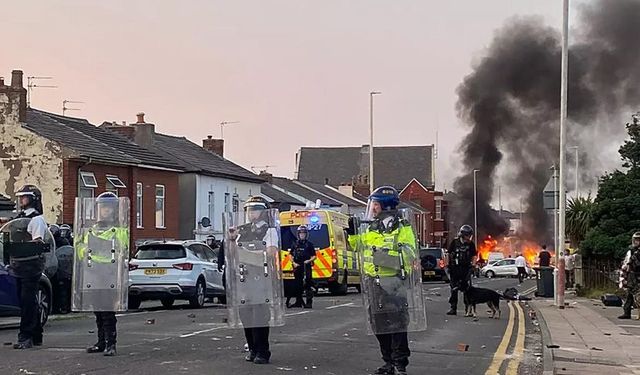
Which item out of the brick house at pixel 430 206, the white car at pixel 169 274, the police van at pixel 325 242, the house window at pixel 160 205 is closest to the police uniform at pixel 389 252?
the white car at pixel 169 274

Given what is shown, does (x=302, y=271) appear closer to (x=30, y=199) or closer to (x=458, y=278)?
(x=458, y=278)

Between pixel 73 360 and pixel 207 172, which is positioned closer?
pixel 73 360

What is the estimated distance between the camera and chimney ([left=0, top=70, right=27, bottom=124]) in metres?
37.0

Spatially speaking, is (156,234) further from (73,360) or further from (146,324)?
(73,360)

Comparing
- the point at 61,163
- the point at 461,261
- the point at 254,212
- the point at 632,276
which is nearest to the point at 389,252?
the point at 254,212

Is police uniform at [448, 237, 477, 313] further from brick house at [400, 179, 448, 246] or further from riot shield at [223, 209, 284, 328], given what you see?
brick house at [400, 179, 448, 246]

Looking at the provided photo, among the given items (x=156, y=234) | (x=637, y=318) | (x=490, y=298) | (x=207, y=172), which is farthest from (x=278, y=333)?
(x=207, y=172)

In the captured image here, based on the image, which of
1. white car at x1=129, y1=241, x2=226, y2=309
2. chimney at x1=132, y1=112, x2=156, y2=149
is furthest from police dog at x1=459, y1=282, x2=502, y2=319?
chimney at x1=132, y1=112, x2=156, y2=149

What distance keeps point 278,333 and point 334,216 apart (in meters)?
15.1

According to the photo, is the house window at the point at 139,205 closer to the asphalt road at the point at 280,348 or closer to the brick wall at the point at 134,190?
the brick wall at the point at 134,190

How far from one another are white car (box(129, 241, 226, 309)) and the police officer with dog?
9.30 metres

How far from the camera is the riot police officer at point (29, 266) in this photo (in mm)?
12297

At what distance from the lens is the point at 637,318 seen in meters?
19.9

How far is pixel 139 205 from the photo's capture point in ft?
132
